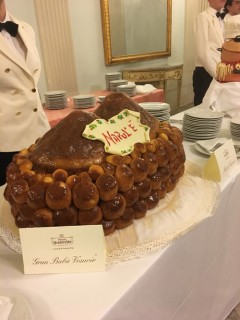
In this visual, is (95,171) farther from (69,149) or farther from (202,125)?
(202,125)

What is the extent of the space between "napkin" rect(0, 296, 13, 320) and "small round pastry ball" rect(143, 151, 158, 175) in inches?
15.2

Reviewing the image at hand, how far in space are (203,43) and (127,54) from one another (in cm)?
112

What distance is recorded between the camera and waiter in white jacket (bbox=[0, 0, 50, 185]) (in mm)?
1226

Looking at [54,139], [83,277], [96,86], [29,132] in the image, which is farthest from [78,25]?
[83,277]

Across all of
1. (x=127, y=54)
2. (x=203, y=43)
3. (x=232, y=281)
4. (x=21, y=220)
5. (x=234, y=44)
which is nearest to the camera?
(x=21, y=220)

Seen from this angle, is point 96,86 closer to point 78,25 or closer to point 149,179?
point 78,25

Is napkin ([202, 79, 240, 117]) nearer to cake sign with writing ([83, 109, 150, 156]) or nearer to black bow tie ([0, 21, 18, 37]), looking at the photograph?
cake sign with writing ([83, 109, 150, 156])

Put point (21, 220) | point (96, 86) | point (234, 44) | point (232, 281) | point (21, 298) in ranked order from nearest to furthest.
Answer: point (21, 298) → point (21, 220) → point (232, 281) → point (234, 44) → point (96, 86)

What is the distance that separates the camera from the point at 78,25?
9.79 ft

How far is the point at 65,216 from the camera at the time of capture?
0.61 metres

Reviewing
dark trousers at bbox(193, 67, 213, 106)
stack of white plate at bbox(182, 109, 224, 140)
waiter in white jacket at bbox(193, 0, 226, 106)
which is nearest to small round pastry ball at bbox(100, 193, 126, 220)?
stack of white plate at bbox(182, 109, 224, 140)

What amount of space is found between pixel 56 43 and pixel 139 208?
94.7 inches

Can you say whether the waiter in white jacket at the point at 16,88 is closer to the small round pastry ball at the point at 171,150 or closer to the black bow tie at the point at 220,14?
the small round pastry ball at the point at 171,150

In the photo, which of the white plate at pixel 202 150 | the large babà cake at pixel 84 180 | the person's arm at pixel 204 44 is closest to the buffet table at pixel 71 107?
the person's arm at pixel 204 44
